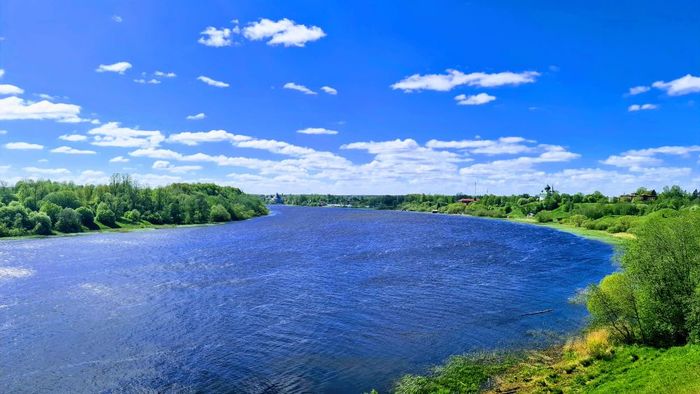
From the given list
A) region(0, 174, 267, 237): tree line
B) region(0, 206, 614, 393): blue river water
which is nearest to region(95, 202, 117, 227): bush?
region(0, 174, 267, 237): tree line

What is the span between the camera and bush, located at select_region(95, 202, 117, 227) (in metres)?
157

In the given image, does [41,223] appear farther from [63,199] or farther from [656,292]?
[656,292]

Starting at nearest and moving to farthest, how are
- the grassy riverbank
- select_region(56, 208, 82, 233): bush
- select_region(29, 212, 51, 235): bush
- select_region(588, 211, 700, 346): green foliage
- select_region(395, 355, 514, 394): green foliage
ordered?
1. the grassy riverbank
2. select_region(395, 355, 514, 394): green foliage
3. select_region(588, 211, 700, 346): green foliage
4. select_region(29, 212, 51, 235): bush
5. select_region(56, 208, 82, 233): bush

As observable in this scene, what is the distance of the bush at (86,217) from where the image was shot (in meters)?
149

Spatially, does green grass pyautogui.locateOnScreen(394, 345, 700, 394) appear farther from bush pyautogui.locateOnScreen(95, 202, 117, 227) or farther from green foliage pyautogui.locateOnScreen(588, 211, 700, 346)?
bush pyautogui.locateOnScreen(95, 202, 117, 227)

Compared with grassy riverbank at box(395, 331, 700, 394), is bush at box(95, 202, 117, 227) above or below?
above

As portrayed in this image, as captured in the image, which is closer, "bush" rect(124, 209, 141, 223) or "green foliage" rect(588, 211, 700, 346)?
"green foliage" rect(588, 211, 700, 346)

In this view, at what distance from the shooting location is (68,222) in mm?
139500

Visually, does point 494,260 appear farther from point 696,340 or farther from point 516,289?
point 696,340

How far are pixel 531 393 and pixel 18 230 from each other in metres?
139

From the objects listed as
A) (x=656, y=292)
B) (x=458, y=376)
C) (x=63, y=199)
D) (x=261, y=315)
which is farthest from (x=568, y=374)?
(x=63, y=199)

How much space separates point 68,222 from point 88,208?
679 inches

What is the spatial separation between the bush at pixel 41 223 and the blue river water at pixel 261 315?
3687 centimetres

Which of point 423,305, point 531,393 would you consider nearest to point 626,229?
point 423,305
